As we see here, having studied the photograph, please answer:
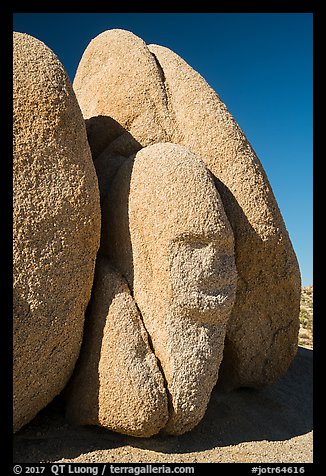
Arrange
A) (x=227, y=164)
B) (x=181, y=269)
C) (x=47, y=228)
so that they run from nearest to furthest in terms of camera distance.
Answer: (x=47, y=228)
(x=181, y=269)
(x=227, y=164)

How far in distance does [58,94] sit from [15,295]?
190 cm

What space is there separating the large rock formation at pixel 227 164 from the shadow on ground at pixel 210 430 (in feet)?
1.08

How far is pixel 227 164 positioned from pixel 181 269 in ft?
4.84

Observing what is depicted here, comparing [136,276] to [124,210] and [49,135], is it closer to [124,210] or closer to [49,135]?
[124,210]

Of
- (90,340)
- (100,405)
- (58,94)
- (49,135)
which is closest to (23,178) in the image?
(49,135)

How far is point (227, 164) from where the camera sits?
5547 millimetres

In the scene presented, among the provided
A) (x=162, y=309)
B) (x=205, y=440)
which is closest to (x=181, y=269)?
(x=162, y=309)

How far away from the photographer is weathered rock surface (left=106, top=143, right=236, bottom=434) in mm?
4699

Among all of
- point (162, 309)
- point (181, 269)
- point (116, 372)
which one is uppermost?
point (181, 269)

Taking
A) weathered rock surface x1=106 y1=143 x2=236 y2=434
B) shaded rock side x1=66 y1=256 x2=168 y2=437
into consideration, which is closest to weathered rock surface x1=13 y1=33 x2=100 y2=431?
shaded rock side x1=66 y1=256 x2=168 y2=437

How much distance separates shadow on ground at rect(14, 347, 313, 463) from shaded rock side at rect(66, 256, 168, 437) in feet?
→ 0.59

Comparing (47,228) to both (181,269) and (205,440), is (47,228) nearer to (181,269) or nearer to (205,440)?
(181,269)

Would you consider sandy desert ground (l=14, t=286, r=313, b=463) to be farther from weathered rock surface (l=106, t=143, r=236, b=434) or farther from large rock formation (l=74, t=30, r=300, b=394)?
large rock formation (l=74, t=30, r=300, b=394)

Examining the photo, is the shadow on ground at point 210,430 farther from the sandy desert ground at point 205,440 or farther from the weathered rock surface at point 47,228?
the weathered rock surface at point 47,228
